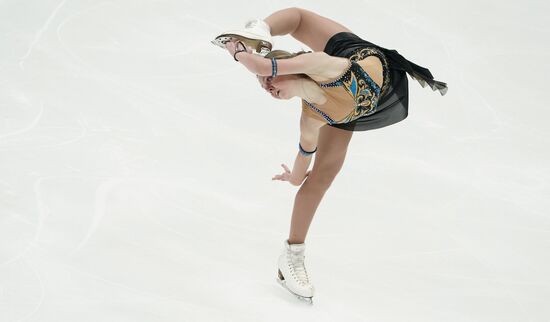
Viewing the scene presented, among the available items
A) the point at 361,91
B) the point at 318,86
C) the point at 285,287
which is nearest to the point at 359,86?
the point at 361,91

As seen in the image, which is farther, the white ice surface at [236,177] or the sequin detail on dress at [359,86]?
the white ice surface at [236,177]

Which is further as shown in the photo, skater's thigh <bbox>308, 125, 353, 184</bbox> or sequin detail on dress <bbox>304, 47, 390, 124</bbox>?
skater's thigh <bbox>308, 125, 353, 184</bbox>

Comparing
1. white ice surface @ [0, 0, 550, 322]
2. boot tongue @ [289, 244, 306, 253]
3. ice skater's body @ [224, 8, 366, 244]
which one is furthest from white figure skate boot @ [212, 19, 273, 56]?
white ice surface @ [0, 0, 550, 322]

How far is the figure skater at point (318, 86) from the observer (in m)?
2.59

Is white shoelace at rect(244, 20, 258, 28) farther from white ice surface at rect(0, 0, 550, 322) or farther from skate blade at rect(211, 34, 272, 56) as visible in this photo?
white ice surface at rect(0, 0, 550, 322)

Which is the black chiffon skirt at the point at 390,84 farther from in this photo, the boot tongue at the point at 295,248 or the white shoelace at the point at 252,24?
the boot tongue at the point at 295,248

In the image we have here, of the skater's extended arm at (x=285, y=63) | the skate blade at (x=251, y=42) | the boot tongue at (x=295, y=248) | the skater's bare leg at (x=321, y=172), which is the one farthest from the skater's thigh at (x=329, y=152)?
the skate blade at (x=251, y=42)

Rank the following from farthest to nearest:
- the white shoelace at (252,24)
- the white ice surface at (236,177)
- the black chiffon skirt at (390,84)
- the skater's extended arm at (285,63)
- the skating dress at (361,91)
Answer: the white ice surface at (236,177)
the black chiffon skirt at (390,84)
the skating dress at (361,91)
the white shoelace at (252,24)
the skater's extended arm at (285,63)

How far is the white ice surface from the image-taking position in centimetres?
308

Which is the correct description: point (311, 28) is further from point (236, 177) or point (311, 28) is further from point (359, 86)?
point (236, 177)

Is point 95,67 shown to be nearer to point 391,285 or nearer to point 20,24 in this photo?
point 20,24

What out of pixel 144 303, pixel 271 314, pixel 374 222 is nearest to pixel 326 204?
pixel 374 222

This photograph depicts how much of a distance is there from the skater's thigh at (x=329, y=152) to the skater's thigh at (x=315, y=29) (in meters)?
0.36

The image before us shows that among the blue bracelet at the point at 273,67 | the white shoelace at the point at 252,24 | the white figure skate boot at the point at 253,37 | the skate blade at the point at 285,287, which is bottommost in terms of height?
the skate blade at the point at 285,287
